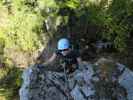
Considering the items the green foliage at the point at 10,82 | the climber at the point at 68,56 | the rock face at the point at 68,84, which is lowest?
the green foliage at the point at 10,82

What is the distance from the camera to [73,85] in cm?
804

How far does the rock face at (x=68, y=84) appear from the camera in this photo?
7875 millimetres

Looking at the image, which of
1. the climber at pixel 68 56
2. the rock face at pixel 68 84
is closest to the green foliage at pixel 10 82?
the rock face at pixel 68 84

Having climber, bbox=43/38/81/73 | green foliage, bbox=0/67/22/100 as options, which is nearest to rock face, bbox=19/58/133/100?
climber, bbox=43/38/81/73

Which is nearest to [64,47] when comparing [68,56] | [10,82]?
[68,56]

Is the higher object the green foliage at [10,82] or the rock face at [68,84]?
the rock face at [68,84]

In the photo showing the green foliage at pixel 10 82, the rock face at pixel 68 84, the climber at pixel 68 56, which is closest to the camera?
the rock face at pixel 68 84

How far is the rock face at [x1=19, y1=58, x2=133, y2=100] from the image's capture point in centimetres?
788

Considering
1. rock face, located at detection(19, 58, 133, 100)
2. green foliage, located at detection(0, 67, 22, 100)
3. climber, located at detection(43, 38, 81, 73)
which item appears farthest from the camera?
green foliage, located at detection(0, 67, 22, 100)

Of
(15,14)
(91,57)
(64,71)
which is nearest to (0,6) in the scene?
(15,14)

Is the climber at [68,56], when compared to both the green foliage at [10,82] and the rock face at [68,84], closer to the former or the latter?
the rock face at [68,84]

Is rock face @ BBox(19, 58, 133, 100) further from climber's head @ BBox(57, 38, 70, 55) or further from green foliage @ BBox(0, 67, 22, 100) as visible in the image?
green foliage @ BBox(0, 67, 22, 100)

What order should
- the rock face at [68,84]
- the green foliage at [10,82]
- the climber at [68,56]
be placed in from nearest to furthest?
the rock face at [68,84] → the climber at [68,56] → the green foliage at [10,82]

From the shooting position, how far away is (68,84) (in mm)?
8094
